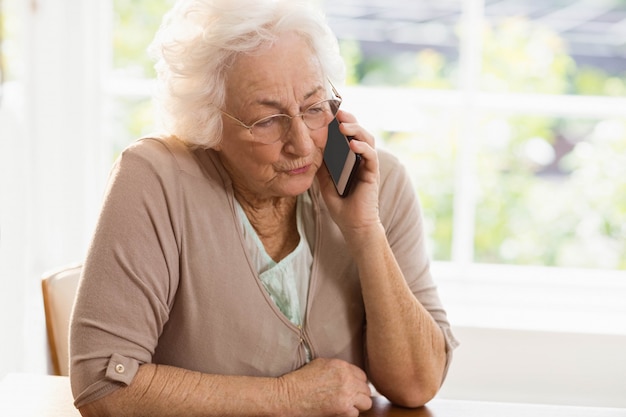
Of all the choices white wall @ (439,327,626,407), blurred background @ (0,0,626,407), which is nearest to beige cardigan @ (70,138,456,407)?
white wall @ (439,327,626,407)

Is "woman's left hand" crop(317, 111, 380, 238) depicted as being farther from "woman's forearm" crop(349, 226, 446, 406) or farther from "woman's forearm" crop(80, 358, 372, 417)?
"woman's forearm" crop(80, 358, 372, 417)

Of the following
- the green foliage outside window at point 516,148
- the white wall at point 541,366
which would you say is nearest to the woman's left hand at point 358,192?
the white wall at point 541,366

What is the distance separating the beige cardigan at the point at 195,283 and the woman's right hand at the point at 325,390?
0.08 metres

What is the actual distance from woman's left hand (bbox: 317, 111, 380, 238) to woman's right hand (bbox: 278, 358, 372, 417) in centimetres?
28

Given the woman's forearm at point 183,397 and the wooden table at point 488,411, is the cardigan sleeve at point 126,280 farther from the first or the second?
the wooden table at point 488,411

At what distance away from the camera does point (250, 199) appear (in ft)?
5.73

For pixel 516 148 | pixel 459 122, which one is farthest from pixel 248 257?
pixel 516 148

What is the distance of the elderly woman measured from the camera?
60.2 inches

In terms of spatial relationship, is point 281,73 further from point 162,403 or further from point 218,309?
point 162,403

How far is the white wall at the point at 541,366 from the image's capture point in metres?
2.70

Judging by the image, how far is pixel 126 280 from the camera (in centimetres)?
153

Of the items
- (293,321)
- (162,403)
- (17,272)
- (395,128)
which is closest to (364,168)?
(293,321)

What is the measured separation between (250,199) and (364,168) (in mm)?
247

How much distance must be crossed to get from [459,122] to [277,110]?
61.4 inches
